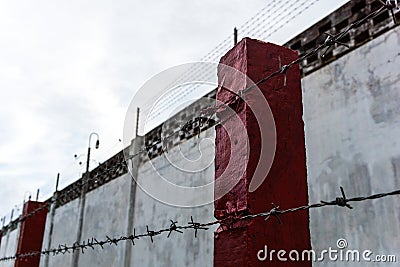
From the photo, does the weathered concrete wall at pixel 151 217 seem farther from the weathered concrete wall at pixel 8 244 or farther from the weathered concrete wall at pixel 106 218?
the weathered concrete wall at pixel 8 244

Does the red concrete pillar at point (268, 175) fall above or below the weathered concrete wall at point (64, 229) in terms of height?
below

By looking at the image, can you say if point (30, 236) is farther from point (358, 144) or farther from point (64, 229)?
point (358, 144)

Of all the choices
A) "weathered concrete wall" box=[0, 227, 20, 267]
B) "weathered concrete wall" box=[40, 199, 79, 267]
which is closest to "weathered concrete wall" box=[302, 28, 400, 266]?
"weathered concrete wall" box=[40, 199, 79, 267]

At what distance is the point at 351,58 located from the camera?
2402 mm

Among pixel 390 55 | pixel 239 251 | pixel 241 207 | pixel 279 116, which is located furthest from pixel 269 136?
pixel 390 55

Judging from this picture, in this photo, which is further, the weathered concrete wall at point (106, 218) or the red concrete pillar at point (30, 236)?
the red concrete pillar at point (30, 236)

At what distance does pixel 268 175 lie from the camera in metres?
1.24

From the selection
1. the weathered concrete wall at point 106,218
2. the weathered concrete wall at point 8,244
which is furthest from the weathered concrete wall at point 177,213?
the weathered concrete wall at point 8,244

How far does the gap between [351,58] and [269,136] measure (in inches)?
52.0

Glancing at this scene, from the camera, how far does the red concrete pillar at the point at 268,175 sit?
119 centimetres

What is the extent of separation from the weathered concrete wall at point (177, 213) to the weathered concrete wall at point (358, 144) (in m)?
0.82

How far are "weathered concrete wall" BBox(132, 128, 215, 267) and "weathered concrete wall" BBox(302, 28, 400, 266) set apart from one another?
0.82 meters

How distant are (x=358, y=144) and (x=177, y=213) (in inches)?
73.7

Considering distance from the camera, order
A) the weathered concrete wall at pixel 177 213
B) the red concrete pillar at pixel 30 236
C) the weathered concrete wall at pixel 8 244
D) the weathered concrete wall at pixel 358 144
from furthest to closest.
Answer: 1. the weathered concrete wall at pixel 8 244
2. the red concrete pillar at pixel 30 236
3. the weathered concrete wall at pixel 177 213
4. the weathered concrete wall at pixel 358 144
